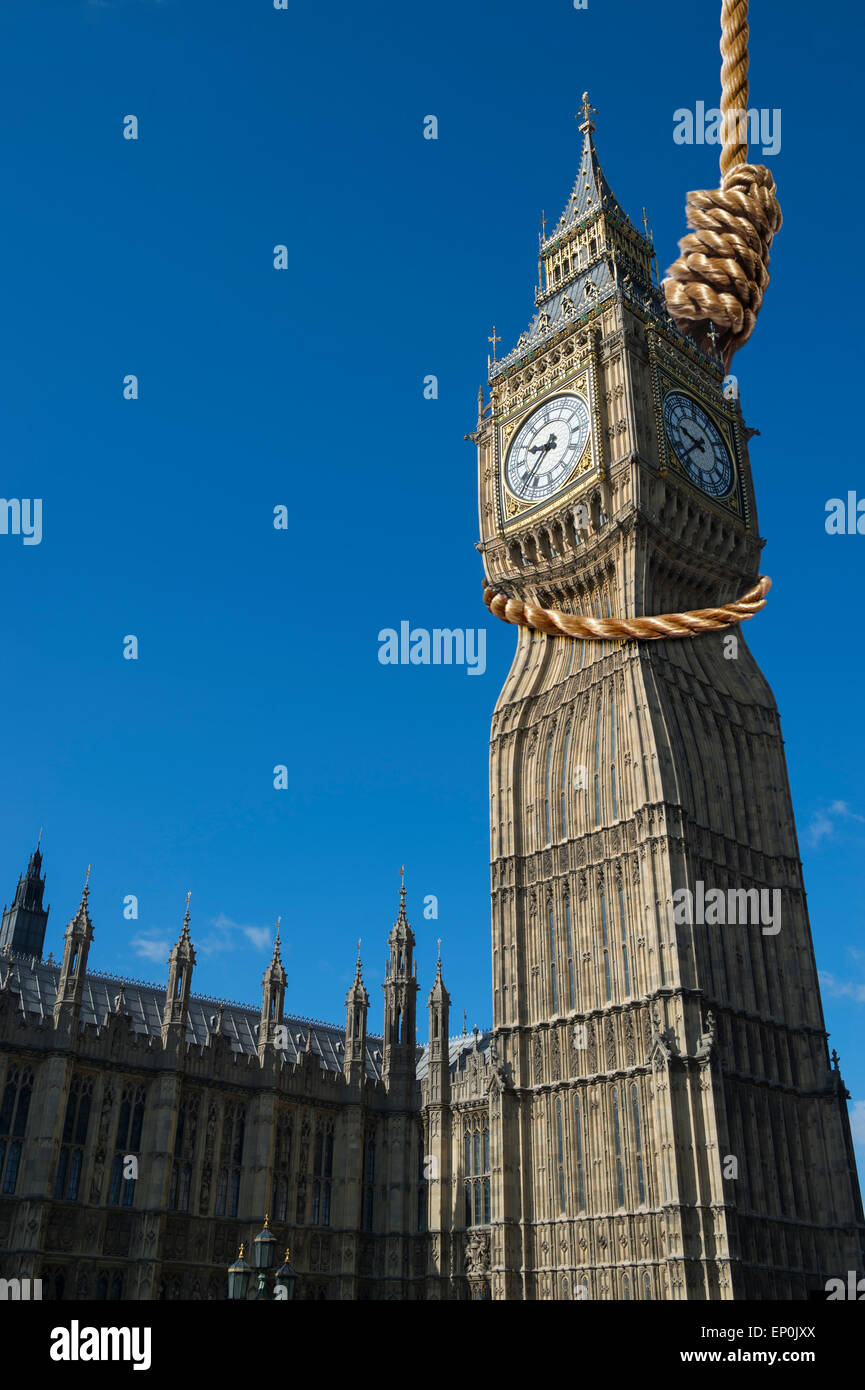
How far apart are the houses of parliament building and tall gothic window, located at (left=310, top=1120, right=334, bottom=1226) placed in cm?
22

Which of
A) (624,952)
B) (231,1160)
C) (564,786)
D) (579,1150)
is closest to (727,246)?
(624,952)

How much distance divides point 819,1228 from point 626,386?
39.1 m

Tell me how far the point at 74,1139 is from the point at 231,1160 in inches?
278

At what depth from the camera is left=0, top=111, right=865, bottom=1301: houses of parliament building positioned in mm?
43719

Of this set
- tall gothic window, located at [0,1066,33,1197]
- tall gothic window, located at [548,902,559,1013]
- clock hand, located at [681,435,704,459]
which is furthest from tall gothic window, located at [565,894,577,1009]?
clock hand, located at [681,435,704,459]

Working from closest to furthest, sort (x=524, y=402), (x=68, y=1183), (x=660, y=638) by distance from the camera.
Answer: (x=68, y=1183), (x=660, y=638), (x=524, y=402)

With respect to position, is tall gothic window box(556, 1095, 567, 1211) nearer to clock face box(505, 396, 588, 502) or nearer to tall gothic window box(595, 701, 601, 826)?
tall gothic window box(595, 701, 601, 826)

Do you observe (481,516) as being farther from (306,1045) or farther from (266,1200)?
(266,1200)

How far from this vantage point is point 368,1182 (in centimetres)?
5275

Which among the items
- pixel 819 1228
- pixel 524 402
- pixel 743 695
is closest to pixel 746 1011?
pixel 819 1228

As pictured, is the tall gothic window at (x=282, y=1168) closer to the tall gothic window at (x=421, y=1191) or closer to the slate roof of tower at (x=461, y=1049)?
the tall gothic window at (x=421, y=1191)

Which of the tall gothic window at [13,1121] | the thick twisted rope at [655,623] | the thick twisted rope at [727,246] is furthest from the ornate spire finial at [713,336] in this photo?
the tall gothic window at [13,1121]
